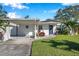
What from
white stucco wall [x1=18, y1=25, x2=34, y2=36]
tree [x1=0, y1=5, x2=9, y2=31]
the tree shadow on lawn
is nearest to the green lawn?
the tree shadow on lawn

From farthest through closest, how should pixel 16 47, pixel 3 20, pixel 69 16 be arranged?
pixel 3 20, pixel 16 47, pixel 69 16

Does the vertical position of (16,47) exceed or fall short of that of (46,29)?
it falls short

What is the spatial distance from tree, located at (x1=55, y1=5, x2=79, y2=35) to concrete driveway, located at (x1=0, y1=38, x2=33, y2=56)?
1.84 metres

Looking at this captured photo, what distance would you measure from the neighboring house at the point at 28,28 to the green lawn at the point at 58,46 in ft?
1.29

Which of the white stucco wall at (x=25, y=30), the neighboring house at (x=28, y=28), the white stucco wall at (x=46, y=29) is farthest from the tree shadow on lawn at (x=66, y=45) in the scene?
the white stucco wall at (x=25, y=30)

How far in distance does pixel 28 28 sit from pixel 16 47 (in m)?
1.18

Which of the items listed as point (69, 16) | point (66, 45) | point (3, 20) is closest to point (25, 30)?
point (3, 20)

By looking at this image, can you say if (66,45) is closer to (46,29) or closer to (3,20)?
(46,29)

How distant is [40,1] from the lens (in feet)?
39.6

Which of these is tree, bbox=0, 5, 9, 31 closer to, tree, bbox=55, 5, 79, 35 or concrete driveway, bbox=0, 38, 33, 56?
concrete driveway, bbox=0, 38, 33, 56

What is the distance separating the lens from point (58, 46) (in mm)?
13219

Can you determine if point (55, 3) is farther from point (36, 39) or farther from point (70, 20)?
point (36, 39)

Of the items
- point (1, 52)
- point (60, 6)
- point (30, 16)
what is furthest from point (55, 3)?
point (1, 52)

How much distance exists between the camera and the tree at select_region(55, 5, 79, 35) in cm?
1248
